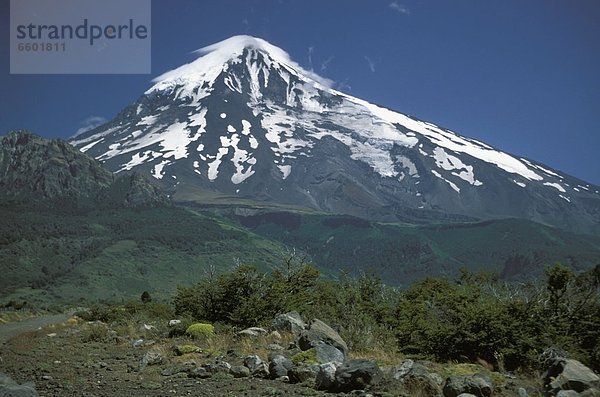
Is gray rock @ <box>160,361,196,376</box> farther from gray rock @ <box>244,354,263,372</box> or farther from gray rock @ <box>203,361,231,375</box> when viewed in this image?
gray rock @ <box>244,354,263,372</box>

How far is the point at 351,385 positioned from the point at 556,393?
12.5 feet

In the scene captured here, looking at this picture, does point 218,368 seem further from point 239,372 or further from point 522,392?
point 522,392

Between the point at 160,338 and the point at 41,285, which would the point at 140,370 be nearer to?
the point at 160,338

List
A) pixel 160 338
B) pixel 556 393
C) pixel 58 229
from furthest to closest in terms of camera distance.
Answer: pixel 58 229
pixel 160 338
pixel 556 393

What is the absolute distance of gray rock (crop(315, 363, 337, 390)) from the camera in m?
11.0

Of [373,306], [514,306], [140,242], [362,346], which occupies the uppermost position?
[514,306]

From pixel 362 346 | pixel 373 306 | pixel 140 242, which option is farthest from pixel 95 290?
pixel 362 346

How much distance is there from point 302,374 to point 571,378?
17.2ft

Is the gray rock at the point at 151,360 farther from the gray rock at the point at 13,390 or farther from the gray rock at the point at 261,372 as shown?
the gray rock at the point at 13,390

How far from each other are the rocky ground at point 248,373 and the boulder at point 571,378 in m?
0.02

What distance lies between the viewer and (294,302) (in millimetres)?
23750

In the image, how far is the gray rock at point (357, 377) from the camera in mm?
10719

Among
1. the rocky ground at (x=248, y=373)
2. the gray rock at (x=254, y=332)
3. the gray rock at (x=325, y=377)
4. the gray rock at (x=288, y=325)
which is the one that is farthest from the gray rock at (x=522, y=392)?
the gray rock at (x=254, y=332)

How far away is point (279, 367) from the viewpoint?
12.2 m
